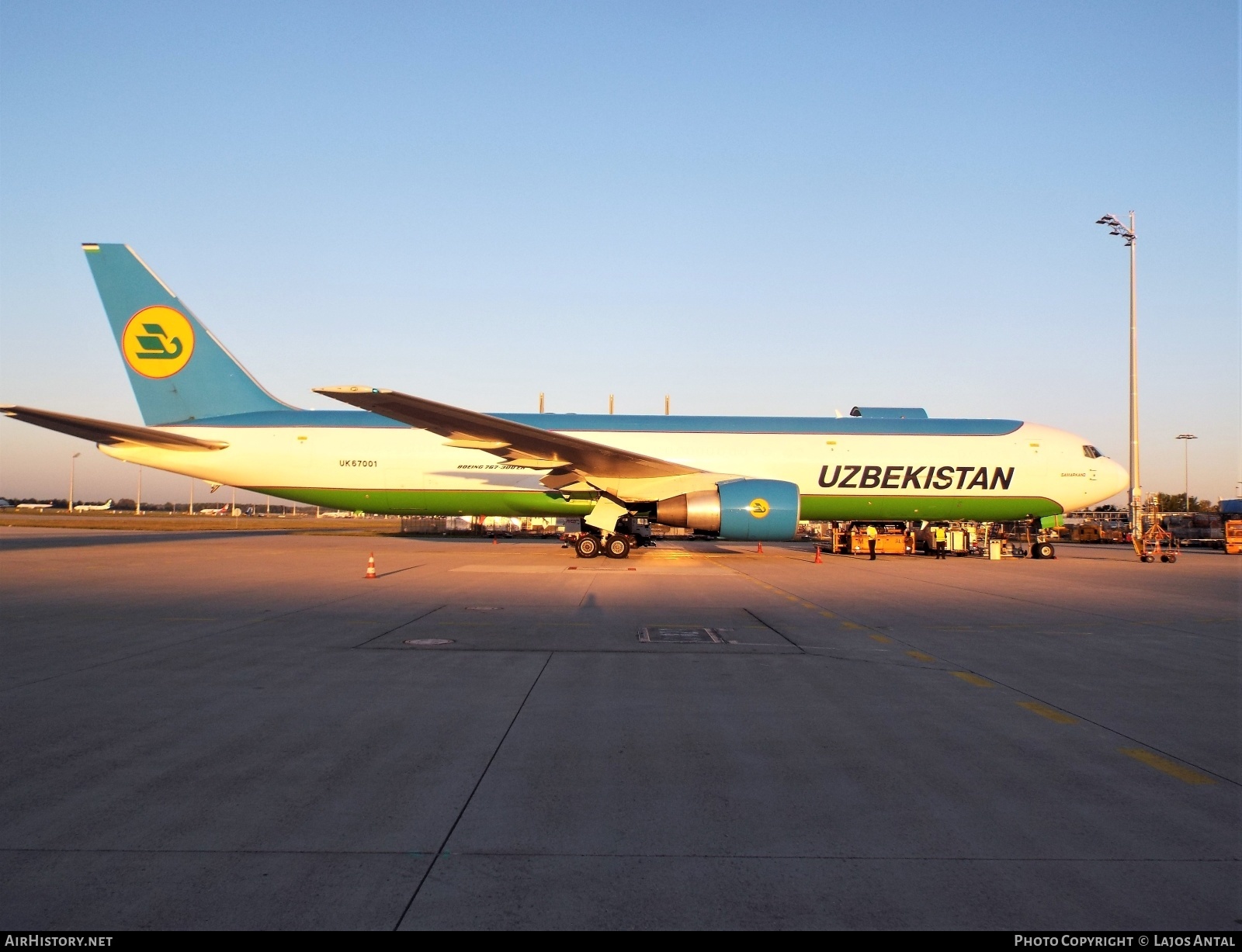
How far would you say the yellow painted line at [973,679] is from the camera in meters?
6.85

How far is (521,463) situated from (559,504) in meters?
2.04

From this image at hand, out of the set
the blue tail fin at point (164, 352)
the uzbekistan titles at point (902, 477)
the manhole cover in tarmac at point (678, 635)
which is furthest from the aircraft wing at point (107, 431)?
the uzbekistan titles at point (902, 477)

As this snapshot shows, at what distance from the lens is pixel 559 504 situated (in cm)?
2308

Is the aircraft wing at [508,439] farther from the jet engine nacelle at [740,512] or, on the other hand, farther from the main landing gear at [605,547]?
the main landing gear at [605,547]

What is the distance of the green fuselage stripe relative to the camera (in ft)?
74.9

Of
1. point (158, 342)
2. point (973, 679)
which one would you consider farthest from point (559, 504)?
point (973, 679)

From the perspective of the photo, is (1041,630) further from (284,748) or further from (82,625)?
(82,625)

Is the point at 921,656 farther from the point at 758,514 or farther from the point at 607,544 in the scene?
the point at 607,544

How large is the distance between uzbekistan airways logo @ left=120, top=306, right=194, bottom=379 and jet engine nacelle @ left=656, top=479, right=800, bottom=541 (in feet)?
48.7

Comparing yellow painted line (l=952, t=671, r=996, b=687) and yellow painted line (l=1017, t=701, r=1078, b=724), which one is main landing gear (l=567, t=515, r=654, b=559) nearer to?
yellow painted line (l=952, t=671, r=996, b=687)

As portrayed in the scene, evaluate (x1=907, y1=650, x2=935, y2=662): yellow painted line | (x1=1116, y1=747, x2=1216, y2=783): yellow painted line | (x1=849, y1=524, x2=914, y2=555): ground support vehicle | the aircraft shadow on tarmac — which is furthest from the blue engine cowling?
the aircraft shadow on tarmac

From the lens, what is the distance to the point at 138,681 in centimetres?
646

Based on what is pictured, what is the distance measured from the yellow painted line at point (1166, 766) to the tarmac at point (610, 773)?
0.11ft
